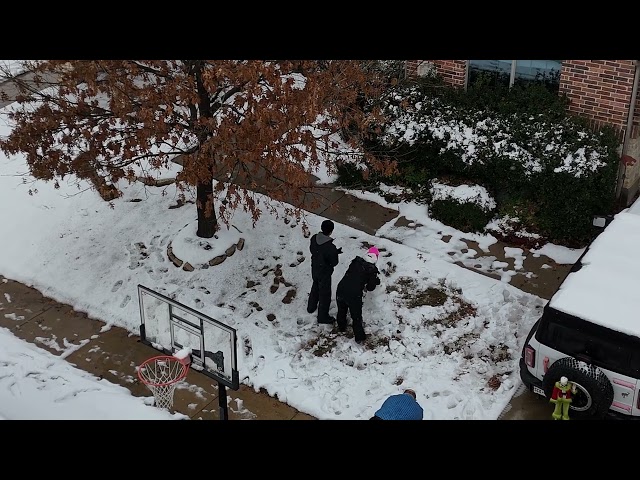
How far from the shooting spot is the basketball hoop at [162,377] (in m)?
8.54

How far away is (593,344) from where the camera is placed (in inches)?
310

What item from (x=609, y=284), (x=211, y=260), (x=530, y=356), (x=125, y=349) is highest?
(x=609, y=284)

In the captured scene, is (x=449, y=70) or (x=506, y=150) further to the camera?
(x=449, y=70)

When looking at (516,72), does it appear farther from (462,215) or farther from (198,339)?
(198,339)

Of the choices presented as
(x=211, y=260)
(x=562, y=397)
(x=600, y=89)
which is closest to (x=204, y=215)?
(x=211, y=260)

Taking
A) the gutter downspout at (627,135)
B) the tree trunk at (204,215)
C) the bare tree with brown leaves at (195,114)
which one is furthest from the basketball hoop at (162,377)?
the gutter downspout at (627,135)

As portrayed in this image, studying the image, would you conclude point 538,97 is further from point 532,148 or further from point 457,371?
point 457,371

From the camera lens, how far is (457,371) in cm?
934

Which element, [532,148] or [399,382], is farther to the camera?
[532,148]

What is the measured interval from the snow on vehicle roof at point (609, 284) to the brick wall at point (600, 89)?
255 cm

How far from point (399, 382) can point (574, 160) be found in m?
4.58

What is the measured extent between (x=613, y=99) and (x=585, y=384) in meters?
5.38

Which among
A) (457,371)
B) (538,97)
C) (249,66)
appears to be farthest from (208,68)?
(538,97)
